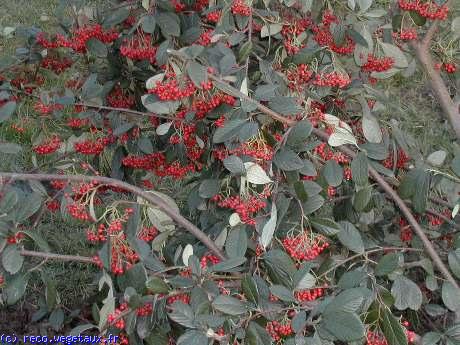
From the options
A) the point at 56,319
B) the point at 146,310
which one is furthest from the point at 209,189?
the point at 56,319

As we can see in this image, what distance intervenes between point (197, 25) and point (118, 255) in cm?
91

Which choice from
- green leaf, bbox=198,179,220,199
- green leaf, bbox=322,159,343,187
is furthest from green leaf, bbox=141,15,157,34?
green leaf, bbox=322,159,343,187

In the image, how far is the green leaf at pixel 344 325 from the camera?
4.10ft

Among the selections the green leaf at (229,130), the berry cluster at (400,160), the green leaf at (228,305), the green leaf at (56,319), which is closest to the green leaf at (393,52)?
the berry cluster at (400,160)

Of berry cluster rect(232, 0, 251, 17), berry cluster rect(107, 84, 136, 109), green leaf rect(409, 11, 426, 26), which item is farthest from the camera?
berry cluster rect(107, 84, 136, 109)

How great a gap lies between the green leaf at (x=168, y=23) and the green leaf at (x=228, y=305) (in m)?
0.99

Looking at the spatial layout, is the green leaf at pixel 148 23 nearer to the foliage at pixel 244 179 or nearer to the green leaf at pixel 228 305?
the foliage at pixel 244 179

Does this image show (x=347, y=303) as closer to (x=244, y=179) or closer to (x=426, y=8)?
(x=244, y=179)

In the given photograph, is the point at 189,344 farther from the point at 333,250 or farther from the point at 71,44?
the point at 71,44

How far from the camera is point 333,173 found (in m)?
1.65

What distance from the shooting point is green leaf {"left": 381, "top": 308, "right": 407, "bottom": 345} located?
1.37 metres

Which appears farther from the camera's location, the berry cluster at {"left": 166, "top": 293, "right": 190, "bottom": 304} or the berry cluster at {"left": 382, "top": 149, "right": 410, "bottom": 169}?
the berry cluster at {"left": 382, "top": 149, "right": 410, "bottom": 169}

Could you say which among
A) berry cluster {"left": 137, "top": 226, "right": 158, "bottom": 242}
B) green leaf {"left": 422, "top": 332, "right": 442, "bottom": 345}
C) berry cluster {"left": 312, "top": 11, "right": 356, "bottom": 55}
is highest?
berry cluster {"left": 312, "top": 11, "right": 356, "bottom": 55}

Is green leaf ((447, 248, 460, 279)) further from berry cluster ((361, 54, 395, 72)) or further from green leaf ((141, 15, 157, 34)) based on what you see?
green leaf ((141, 15, 157, 34))
